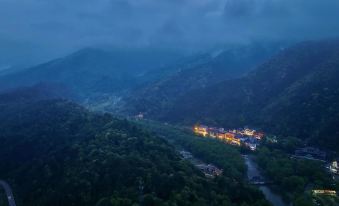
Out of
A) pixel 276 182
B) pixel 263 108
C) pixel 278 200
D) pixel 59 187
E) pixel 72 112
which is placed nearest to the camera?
pixel 59 187

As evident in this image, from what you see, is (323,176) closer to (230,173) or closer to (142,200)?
(230,173)

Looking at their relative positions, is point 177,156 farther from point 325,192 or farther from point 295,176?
point 325,192

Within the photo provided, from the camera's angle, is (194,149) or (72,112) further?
(72,112)

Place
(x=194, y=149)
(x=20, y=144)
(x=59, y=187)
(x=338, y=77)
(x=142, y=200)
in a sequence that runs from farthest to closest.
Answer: (x=338, y=77) < (x=194, y=149) < (x=20, y=144) < (x=59, y=187) < (x=142, y=200)

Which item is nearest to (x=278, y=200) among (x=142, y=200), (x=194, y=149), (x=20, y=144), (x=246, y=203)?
(x=246, y=203)

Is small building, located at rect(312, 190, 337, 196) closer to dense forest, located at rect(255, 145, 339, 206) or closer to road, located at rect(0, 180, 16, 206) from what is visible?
dense forest, located at rect(255, 145, 339, 206)

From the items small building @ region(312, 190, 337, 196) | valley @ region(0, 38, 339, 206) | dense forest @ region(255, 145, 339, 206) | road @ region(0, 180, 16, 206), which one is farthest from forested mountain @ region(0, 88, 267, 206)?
small building @ region(312, 190, 337, 196)

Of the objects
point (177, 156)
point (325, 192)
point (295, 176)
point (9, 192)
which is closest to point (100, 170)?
point (177, 156)

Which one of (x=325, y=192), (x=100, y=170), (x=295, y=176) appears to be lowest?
(x=325, y=192)
